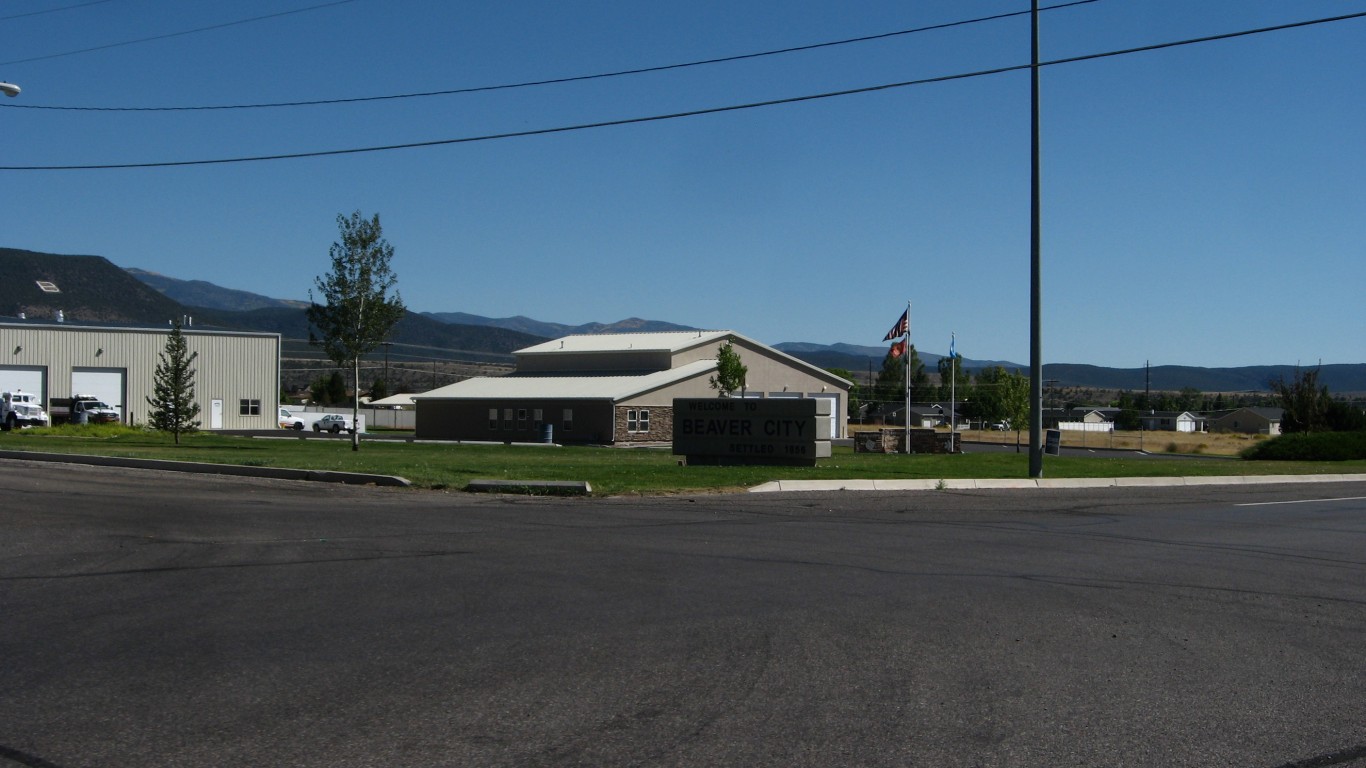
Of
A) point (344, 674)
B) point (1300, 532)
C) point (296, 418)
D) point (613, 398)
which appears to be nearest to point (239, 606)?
point (344, 674)

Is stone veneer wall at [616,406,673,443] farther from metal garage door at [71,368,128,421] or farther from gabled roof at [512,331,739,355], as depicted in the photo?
metal garage door at [71,368,128,421]

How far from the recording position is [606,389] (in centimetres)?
6188

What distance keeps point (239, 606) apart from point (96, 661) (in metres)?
1.74

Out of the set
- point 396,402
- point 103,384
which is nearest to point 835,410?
point 103,384

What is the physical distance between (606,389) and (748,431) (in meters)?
34.9

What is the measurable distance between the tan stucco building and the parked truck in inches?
627

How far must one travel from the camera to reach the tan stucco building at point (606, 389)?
6003 cm

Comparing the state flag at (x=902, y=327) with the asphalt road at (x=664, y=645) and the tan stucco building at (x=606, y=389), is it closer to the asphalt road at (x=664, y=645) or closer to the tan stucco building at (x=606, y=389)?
the tan stucco building at (x=606, y=389)

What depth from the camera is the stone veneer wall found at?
193ft

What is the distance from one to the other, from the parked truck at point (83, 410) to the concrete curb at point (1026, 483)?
1887 inches

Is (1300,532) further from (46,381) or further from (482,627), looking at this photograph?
(46,381)

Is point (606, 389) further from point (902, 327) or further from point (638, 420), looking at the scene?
point (902, 327)

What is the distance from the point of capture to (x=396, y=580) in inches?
387

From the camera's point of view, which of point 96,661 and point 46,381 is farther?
point 46,381
